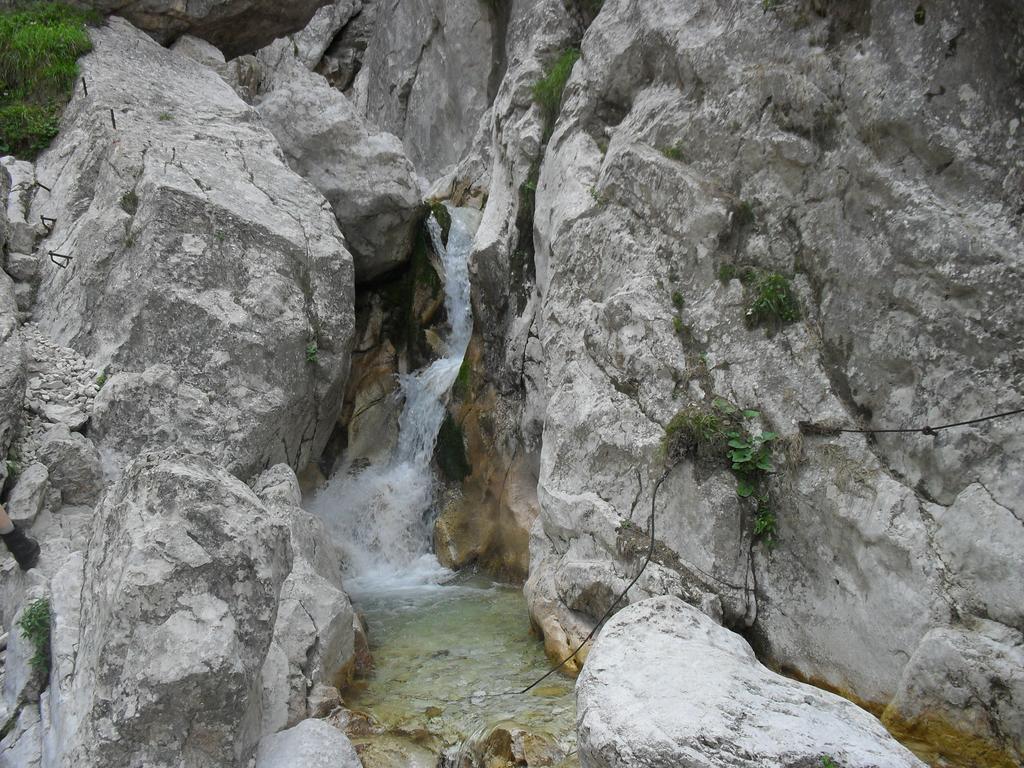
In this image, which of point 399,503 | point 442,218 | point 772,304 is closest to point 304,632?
point 772,304

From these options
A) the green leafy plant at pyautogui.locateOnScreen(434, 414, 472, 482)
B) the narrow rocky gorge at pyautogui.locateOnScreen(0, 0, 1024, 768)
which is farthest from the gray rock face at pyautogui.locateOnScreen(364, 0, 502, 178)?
the green leafy plant at pyautogui.locateOnScreen(434, 414, 472, 482)

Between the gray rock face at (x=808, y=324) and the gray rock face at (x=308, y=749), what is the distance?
2776mm

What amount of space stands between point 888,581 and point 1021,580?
0.90 m

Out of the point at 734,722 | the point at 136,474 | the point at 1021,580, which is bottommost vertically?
the point at 734,722

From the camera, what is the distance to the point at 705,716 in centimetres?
399

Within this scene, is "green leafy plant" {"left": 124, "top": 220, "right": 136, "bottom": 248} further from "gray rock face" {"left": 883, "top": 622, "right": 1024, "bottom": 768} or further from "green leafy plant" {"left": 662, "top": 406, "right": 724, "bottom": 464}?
"gray rock face" {"left": 883, "top": 622, "right": 1024, "bottom": 768}

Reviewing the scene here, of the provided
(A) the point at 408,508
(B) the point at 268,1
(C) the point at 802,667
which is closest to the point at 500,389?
(A) the point at 408,508

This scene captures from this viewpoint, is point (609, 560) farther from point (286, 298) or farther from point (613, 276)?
point (286, 298)

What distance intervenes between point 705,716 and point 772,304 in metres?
4.13

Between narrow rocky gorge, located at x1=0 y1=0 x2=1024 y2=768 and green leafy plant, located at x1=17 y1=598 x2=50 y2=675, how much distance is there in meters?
0.02

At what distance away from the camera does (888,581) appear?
555cm

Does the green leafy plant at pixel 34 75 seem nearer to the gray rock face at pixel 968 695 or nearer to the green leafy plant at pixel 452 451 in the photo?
the green leafy plant at pixel 452 451

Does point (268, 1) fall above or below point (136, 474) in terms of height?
above

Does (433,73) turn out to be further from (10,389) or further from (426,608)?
(426,608)
